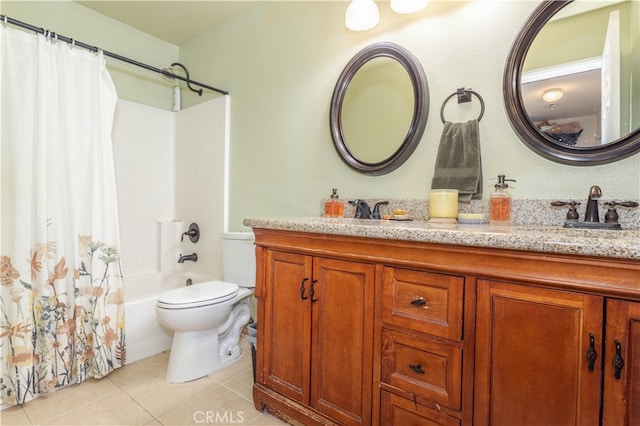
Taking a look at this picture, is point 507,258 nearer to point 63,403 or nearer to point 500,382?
point 500,382

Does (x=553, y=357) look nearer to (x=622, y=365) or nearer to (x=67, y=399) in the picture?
(x=622, y=365)

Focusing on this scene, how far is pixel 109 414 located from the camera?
1.50 m

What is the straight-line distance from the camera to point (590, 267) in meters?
0.75

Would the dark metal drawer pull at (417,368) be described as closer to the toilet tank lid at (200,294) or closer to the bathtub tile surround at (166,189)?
the toilet tank lid at (200,294)

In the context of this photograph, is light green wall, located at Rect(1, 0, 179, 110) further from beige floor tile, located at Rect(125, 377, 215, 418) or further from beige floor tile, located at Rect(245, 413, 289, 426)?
beige floor tile, located at Rect(245, 413, 289, 426)

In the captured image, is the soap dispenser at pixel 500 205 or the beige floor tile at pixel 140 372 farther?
the beige floor tile at pixel 140 372

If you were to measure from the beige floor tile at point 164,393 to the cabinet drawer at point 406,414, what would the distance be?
1074mm

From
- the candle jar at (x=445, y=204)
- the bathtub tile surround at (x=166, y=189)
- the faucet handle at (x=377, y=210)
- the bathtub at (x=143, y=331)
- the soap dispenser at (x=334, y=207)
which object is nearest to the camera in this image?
the candle jar at (x=445, y=204)

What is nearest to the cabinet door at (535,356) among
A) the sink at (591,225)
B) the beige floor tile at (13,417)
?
the sink at (591,225)

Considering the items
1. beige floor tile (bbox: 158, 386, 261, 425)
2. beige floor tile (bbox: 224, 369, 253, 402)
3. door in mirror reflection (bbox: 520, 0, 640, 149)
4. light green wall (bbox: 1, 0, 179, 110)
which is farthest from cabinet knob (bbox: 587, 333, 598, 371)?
light green wall (bbox: 1, 0, 179, 110)

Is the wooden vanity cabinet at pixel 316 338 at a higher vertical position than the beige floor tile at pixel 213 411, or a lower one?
higher

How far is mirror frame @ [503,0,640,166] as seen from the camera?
1146 mm

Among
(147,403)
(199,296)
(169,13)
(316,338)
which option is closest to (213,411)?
(147,403)

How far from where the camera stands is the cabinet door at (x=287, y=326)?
1293 mm
